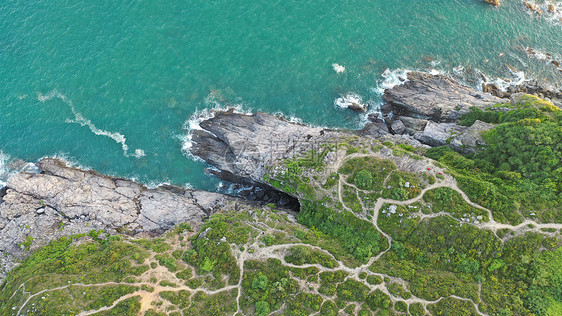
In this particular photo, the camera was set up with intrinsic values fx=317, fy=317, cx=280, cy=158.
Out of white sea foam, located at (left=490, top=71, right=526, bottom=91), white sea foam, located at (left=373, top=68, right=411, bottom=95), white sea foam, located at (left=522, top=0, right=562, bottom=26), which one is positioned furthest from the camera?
white sea foam, located at (left=522, top=0, right=562, bottom=26)

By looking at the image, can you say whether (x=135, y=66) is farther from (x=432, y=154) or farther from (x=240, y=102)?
(x=432, y=154)

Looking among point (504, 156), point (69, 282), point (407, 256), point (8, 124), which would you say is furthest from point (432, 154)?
point (8, 124)

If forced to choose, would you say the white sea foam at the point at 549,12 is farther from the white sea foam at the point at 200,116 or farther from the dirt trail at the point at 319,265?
the white sea foam at the point at 200,116

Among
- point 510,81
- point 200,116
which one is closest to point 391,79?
point 510,81

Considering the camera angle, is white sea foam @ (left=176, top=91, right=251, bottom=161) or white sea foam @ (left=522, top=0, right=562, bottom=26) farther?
white sea foam @ (left=522, top=0, right=562, bottom=26)

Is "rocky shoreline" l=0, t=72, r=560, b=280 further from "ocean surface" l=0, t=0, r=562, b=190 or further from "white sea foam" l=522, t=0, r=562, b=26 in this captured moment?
"white sea foam" l=522, t=0, r=562, b=26

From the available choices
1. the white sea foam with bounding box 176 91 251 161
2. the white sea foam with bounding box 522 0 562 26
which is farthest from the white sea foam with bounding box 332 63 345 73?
the white sea foam with bounding box 522 0 562 26

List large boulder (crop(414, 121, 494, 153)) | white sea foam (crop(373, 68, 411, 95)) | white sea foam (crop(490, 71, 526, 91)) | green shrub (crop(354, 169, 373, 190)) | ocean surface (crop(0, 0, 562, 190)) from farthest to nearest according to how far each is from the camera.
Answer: white sea foam (crop(490, 71, 526, 91)) → white sea foam (crop(373, 68, 411, 95)) → ocean surface (crop(0, 0, 562, 190)) → large boulder (crop(414, 121, 494, 153)) → green shrub (crop(354, 169, 373, 190))

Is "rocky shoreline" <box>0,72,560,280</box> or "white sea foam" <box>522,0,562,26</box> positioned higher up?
"white sea foam" <box>522,0,562,26</box>
